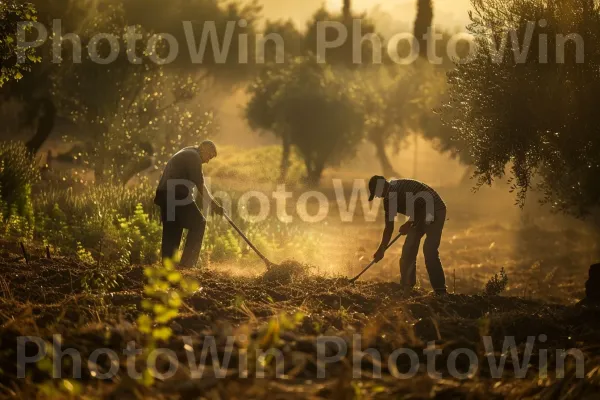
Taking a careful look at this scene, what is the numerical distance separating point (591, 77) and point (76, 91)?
17886 millimetres

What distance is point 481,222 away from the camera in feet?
105

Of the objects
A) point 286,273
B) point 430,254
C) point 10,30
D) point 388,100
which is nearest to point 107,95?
point 10,30

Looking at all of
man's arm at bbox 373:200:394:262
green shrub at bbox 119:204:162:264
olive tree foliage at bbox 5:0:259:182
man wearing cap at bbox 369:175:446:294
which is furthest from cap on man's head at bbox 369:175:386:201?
olive tree foliage at bbox 5:0:259:182

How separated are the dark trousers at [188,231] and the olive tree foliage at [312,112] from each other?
26286mm

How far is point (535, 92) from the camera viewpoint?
37.0 ft

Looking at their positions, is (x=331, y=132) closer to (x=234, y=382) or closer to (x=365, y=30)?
(x=365, y=30)

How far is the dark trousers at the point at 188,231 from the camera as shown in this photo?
35.1ft

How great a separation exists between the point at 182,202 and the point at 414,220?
→ 3.64 m

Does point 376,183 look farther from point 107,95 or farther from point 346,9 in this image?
point 346,9

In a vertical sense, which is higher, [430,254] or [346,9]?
[346,9]

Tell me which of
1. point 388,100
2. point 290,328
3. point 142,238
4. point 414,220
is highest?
point 388,100

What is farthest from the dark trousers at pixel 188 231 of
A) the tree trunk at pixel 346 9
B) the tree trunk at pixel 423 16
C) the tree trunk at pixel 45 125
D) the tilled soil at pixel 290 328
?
the tree trunk at pixel 346 9

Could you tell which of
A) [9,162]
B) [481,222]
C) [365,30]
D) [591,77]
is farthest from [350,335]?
[365,30]

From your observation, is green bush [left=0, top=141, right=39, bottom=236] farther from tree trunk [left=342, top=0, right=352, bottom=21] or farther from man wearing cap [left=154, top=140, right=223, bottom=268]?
tree trunk [left=342, top=0, right=352, bottom=21]
